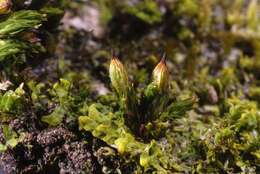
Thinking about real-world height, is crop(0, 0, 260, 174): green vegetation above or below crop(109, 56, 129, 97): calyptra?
below

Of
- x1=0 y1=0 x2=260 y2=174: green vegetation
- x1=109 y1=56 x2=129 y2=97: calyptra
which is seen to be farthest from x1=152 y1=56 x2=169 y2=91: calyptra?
x1=109 y1=56 x2=129 y2=97: calyptra

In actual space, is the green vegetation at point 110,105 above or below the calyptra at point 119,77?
below

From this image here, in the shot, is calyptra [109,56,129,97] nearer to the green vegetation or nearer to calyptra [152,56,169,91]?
the green vegetation

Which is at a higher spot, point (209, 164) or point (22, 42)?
point (22, 42)

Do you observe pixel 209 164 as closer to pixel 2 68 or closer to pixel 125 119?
pixel 125 119

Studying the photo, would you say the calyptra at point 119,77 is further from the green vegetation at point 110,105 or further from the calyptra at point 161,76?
the calyptra at point 161,76

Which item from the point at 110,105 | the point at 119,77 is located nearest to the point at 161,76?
the point at 119,77

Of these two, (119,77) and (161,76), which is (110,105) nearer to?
(119,77)

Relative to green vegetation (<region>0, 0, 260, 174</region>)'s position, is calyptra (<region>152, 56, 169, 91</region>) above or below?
above

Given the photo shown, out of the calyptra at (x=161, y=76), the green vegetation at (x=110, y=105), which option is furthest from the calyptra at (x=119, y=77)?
the calyptra at (x=161, y=76)

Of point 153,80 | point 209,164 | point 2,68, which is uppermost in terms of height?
point 153,80

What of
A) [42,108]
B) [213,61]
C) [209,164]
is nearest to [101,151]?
[42,108]
